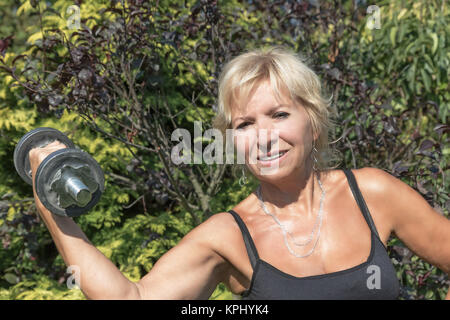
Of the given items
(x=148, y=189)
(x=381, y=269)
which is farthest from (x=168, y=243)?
(x=381, y=269)

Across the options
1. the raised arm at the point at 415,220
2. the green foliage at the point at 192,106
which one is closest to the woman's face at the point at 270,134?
the raised arm at the point at 415,220

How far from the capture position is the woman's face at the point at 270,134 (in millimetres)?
1804

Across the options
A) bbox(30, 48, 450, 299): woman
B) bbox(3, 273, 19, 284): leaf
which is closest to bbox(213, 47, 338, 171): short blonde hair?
bbox(30, 48, 450, 299): woman

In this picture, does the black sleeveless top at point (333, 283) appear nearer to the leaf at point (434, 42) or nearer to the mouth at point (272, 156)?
the mouth at point (272, 156)

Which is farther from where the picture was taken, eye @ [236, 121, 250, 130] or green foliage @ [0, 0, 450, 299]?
green foliage @ [0, 0, 450, 299]

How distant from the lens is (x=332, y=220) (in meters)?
1.96

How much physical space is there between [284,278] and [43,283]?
2245 millimetres

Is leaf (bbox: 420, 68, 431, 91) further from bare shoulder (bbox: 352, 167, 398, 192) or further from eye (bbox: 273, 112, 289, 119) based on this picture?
eye (bbox: 273, 112, 289, 119)

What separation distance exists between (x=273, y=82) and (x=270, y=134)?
0.21 meters

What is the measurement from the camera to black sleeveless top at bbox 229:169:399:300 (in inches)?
67.1

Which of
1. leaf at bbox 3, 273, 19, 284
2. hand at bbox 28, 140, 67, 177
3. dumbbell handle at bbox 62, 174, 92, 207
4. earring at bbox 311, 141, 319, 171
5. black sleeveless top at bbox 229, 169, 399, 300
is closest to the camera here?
dumbbell handle at bbox 62, 174, 92, 207

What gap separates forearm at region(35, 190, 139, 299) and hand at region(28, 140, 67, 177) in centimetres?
12
